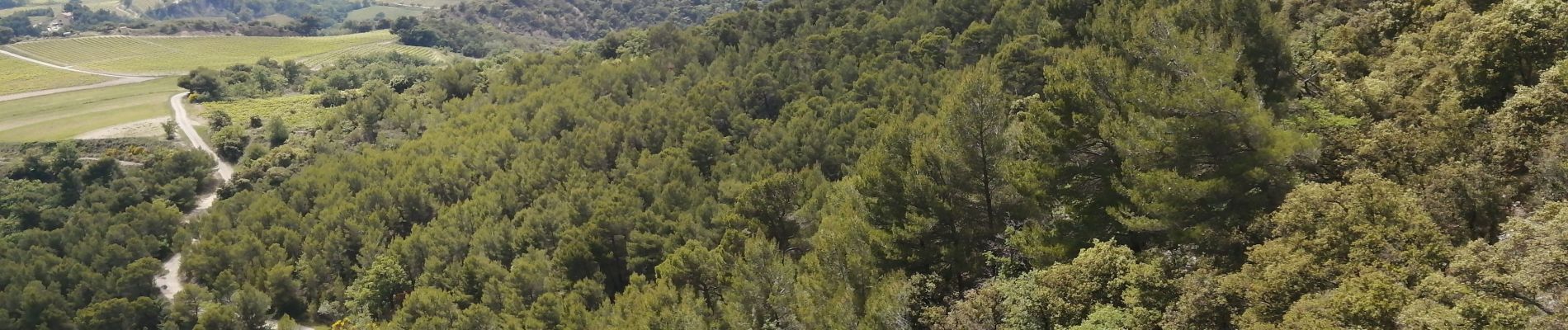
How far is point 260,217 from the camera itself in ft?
197

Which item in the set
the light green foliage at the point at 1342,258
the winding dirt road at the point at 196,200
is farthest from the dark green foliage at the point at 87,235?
the light green foliage at the point at 1342,258

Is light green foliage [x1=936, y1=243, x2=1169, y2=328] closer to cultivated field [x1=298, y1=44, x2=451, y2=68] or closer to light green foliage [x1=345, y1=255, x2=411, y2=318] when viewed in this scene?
light green foliage [x1=345, y1=255, x2=411, y2=318]

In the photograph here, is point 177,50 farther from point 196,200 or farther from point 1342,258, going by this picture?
point 1342,258

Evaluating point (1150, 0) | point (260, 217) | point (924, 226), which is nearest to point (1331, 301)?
point (924, 226)

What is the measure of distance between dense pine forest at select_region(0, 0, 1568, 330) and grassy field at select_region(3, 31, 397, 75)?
240 feet

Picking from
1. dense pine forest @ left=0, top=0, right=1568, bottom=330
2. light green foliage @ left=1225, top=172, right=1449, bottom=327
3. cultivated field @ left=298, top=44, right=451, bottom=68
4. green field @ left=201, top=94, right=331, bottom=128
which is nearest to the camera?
light green foliage @ left=1225, top=172, right=1449, bottom=327

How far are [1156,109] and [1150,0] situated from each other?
735 inches

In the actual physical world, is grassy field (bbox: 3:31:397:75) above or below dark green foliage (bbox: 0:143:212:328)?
below

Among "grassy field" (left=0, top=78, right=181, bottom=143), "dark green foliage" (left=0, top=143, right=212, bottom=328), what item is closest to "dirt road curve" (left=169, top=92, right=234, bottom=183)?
"grassy field" (left=0, top=78, right=181, bottom=143)

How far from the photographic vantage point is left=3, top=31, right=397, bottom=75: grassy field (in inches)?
5625

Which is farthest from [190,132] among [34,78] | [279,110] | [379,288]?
[379,288]

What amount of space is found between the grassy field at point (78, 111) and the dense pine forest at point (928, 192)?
20.9 metres

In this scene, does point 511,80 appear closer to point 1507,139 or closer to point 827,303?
point 827,303

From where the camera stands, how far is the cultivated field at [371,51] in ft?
486
